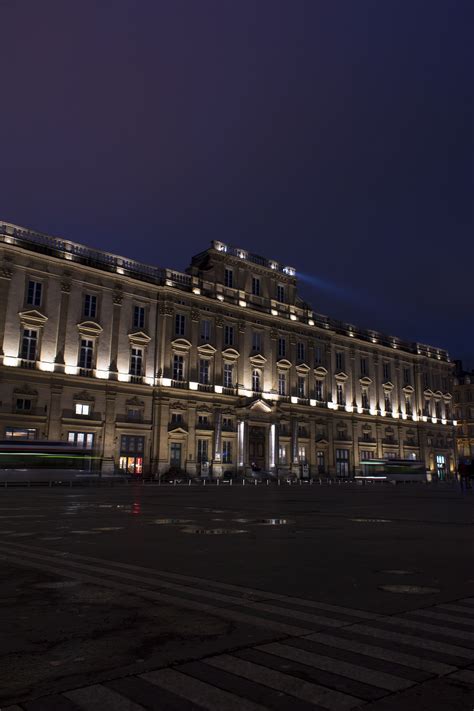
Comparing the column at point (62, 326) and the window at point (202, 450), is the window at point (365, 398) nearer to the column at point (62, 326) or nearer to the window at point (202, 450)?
the window at point (202, 450)

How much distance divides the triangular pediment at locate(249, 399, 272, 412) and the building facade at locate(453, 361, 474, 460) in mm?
51678

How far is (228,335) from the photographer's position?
58750mm

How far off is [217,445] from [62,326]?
60.9ft

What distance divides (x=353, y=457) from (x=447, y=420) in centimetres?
2476

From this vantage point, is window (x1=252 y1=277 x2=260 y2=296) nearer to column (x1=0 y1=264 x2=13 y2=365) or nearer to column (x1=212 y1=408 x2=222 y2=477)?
column (x1=212 y1=408 x2=222 y2=477)

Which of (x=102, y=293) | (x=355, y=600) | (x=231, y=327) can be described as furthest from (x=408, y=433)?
(x=355, y=600)

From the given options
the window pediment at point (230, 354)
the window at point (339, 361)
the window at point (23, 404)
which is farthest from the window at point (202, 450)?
the window at point (339, 361)

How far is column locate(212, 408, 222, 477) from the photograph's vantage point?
2122 inches

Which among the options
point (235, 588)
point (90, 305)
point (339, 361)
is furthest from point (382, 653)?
point (339, 361)

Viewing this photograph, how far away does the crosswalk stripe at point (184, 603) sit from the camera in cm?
457

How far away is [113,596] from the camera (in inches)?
223

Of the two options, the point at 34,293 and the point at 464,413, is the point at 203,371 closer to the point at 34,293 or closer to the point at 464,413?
the point at 34,293

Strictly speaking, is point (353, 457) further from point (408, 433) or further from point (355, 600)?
point (355, 600)

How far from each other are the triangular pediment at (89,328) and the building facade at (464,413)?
2763 inches
